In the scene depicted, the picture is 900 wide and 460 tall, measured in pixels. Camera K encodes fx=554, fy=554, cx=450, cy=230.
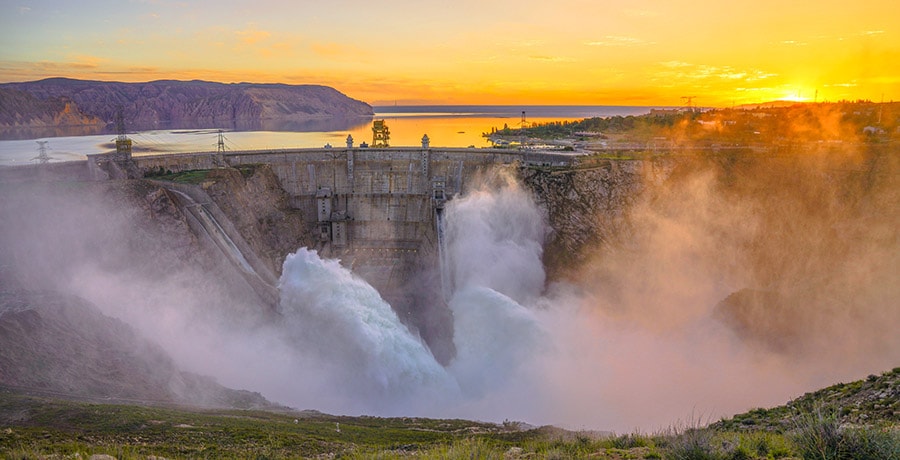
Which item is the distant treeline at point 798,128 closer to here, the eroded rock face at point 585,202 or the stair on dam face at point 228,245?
the eroded rock face at point 585,202

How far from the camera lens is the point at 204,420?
54.9ft

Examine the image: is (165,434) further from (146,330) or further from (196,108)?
(196,108)

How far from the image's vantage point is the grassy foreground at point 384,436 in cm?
1038

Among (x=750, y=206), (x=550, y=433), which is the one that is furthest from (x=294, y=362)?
(x=750, y=206)

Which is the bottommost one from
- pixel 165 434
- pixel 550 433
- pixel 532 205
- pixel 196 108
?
pixel 550 433

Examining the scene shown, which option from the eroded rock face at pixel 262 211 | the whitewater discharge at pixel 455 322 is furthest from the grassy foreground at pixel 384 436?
the eroded rock face at pixel 262 211

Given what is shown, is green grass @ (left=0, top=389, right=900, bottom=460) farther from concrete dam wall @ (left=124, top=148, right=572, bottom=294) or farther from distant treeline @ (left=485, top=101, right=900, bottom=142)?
distant treeline @ (left=485, top=101, right=900, bottom=142)

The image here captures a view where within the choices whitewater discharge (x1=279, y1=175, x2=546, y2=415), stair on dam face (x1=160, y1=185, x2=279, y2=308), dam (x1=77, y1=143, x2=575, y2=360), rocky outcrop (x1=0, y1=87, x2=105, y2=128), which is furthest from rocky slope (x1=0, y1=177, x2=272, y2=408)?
rocky outcrop (x1=0, y1=87, x2=105, y2=128)

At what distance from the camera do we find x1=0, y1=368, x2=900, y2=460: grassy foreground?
34.1ft

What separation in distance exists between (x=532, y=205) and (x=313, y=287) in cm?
1811

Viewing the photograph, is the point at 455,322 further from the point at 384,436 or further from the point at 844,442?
the point at 844,442

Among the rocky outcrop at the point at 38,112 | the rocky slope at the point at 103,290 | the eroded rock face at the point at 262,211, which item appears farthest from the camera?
the rocky outcrop at the point at 38,112

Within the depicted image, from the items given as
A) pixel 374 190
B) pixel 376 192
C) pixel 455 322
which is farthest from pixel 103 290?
pixel 374 190

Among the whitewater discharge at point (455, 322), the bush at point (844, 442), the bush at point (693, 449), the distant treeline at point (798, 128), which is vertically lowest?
the whitewater discharge at point (455, 322)
